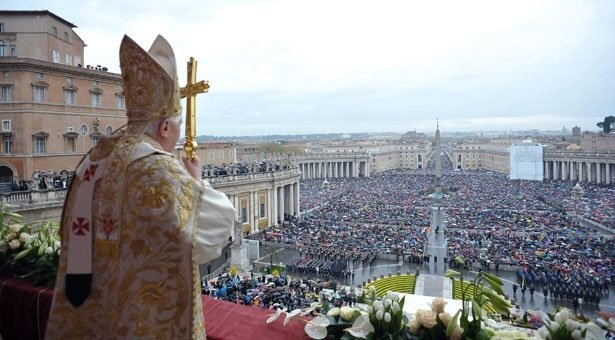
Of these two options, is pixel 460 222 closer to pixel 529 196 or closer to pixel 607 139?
pixel 529 196

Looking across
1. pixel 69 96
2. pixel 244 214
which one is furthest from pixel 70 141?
pixel 244 214

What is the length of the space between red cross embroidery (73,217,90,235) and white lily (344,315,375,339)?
163cm

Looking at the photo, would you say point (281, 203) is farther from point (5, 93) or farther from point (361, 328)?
point (361, 328)

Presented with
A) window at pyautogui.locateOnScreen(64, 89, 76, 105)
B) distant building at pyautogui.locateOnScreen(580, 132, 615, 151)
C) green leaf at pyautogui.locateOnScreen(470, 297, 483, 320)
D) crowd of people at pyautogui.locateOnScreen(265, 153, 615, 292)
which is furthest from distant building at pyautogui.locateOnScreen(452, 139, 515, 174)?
green leaf at pyautogui.locateOnScreen(470, 297, 483, 320)

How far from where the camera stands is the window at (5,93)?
1875 centimetres

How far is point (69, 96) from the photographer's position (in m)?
20.8

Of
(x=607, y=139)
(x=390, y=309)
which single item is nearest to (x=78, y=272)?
(x=390, y=309)

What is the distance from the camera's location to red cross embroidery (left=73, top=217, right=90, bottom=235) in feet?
7.73

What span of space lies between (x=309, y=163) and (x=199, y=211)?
75188mm

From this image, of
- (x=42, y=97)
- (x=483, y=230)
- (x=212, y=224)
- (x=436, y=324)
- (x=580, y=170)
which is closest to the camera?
(x=212, y=224)

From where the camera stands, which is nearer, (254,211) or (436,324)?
(436,324)

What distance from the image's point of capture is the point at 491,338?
268 centimetres

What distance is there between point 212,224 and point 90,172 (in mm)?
727

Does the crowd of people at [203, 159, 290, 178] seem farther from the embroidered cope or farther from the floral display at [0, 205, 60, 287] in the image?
the embroidered cope
